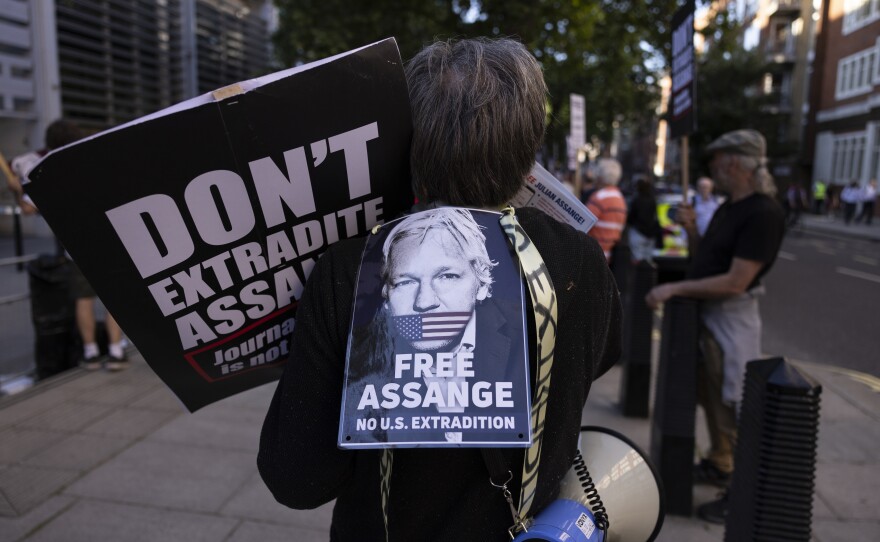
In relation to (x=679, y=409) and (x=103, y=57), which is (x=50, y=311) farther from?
(x=103, y=57)

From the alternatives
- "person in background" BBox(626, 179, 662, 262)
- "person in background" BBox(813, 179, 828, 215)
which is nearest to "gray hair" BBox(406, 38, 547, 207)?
"person in background" BBox(626, 179, 662, 262)

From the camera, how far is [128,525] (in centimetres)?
317

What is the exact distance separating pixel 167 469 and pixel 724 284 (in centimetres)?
327

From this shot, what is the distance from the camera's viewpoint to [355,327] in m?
1.08

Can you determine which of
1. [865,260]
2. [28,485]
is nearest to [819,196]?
[865,260]

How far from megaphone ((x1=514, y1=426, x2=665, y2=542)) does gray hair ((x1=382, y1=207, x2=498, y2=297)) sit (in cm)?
48

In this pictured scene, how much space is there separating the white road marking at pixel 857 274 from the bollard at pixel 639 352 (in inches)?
383

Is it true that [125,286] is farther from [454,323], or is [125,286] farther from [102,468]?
[102,468]

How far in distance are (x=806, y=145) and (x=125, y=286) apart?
1699 inches

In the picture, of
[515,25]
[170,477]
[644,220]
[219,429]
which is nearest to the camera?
[170,477]

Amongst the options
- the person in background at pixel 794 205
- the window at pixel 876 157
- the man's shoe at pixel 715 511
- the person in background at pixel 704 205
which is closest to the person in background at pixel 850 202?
the window at pixel 876 157

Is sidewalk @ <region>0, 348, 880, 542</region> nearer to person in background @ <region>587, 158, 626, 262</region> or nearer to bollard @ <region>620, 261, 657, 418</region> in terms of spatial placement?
bollard @ <region>620, 261, 657, 418</region>

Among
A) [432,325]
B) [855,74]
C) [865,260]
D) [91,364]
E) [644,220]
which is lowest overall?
[865,260]

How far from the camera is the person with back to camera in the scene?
3.67ft
